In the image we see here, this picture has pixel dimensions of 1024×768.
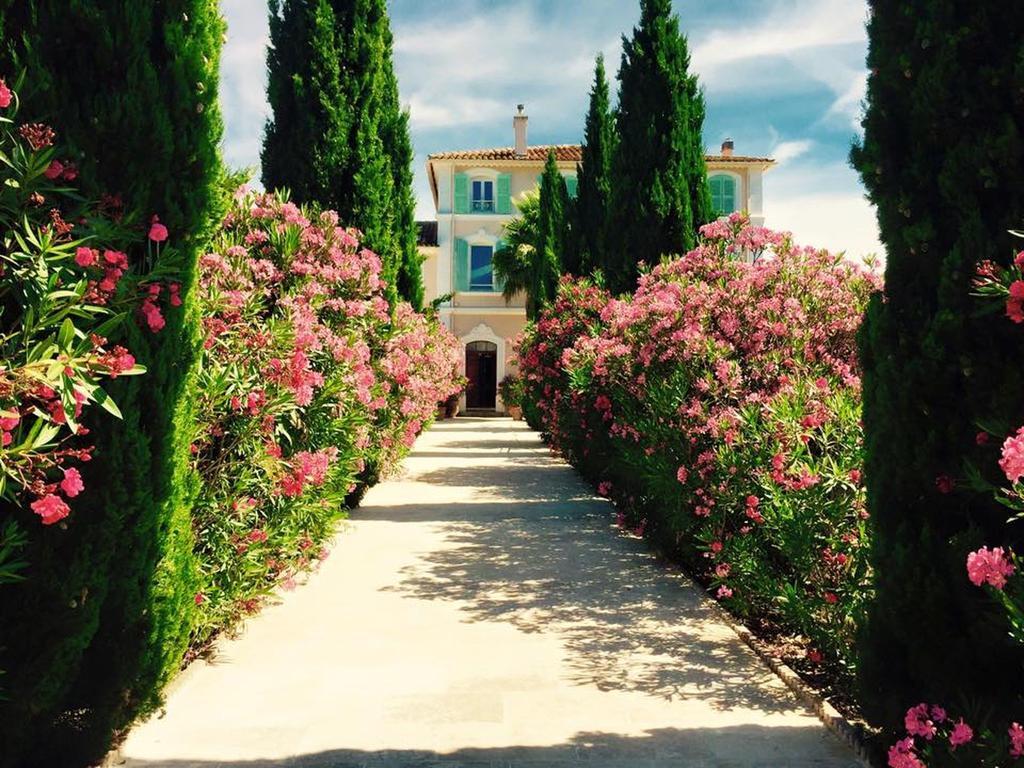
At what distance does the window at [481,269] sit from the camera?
34688 mm

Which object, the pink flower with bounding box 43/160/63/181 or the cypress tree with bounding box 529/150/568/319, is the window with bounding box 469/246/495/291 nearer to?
the cypress tree with bounding box 529/150/568/319

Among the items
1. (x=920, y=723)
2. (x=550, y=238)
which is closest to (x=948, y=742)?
(x=920, y=723)

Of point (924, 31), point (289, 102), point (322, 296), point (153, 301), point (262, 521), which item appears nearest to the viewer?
point (924, 31)

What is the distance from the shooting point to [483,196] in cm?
3466

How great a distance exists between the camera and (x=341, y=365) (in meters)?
6.95

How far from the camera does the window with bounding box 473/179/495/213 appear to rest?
34562 millimetres

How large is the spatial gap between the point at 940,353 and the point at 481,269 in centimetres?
3217

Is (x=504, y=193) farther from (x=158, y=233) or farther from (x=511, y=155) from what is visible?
(x=158, y=233)

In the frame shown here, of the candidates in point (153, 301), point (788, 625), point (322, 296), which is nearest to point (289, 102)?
point (322, 296)

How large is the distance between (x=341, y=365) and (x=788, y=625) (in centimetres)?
401

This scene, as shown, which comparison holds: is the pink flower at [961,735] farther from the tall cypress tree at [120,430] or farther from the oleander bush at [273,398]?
the oleander bush at [273,398]

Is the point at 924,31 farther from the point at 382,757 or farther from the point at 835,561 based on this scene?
the point at 382,757

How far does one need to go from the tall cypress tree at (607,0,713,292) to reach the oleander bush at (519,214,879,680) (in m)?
2.34

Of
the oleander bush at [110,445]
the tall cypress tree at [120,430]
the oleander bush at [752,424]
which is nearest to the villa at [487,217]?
the oleander bush at [752,424]
